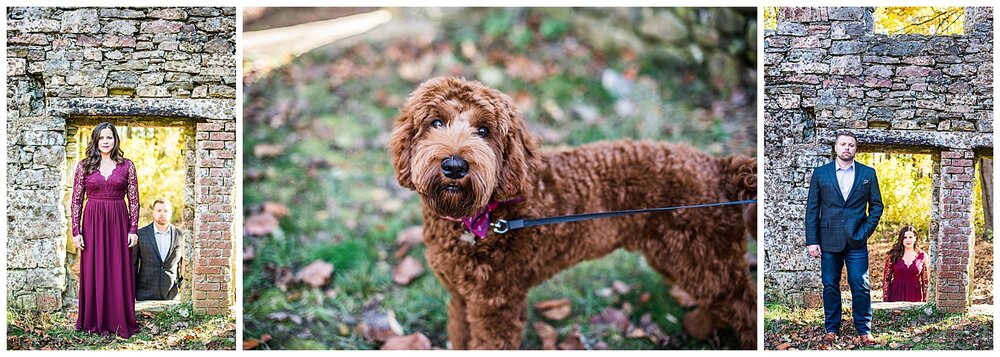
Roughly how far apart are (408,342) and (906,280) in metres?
2.49

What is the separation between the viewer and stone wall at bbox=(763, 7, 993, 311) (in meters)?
2.93

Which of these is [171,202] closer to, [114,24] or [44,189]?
[44,189]

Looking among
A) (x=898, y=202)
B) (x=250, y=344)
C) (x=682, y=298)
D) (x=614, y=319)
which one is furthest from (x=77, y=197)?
(x=898, y=202)

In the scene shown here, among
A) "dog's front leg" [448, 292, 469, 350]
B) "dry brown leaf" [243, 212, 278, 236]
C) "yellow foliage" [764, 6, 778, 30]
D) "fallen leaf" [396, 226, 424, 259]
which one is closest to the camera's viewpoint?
"yellow foliage" [764, 6, 778, 30]

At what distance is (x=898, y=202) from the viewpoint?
2.93 metres

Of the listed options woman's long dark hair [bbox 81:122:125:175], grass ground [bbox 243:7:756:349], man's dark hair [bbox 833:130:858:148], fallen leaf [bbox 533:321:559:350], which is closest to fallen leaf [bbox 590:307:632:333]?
grass ground [bbox 243:7:756:349]

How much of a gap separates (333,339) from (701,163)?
7.02ft

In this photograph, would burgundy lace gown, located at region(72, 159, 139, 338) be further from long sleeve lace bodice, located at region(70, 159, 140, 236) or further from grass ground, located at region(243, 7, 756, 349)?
grass ground, located at region(243, 7, 756, 349)

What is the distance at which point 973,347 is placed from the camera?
10.0ft

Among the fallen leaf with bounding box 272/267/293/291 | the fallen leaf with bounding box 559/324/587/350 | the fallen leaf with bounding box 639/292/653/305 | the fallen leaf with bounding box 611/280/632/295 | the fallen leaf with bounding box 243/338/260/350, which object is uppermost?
the fallen leaf with bounding box 272/267/293/291

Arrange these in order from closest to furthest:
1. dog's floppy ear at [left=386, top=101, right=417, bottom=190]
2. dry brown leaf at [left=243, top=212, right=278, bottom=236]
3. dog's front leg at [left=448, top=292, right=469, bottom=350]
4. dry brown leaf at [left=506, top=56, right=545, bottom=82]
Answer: dog's floppy ear at [left=386, top=101, right=417, bottom=190] → dog's front leg at [left=448, top=292, right=469, bottom=350] → dry brown leaf at [left=243, top=212, right=278, bottom=236] → dry brown leaf at [left=506, top=56, right=545, bottom=82]

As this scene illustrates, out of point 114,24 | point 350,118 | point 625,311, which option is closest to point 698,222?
point 625,311

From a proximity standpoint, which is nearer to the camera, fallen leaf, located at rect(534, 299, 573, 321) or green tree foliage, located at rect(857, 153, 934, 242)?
green tree foliage, located at rect(857, 153, 934, 242)

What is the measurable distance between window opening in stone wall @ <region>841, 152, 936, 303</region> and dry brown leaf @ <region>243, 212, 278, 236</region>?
10.9ft
